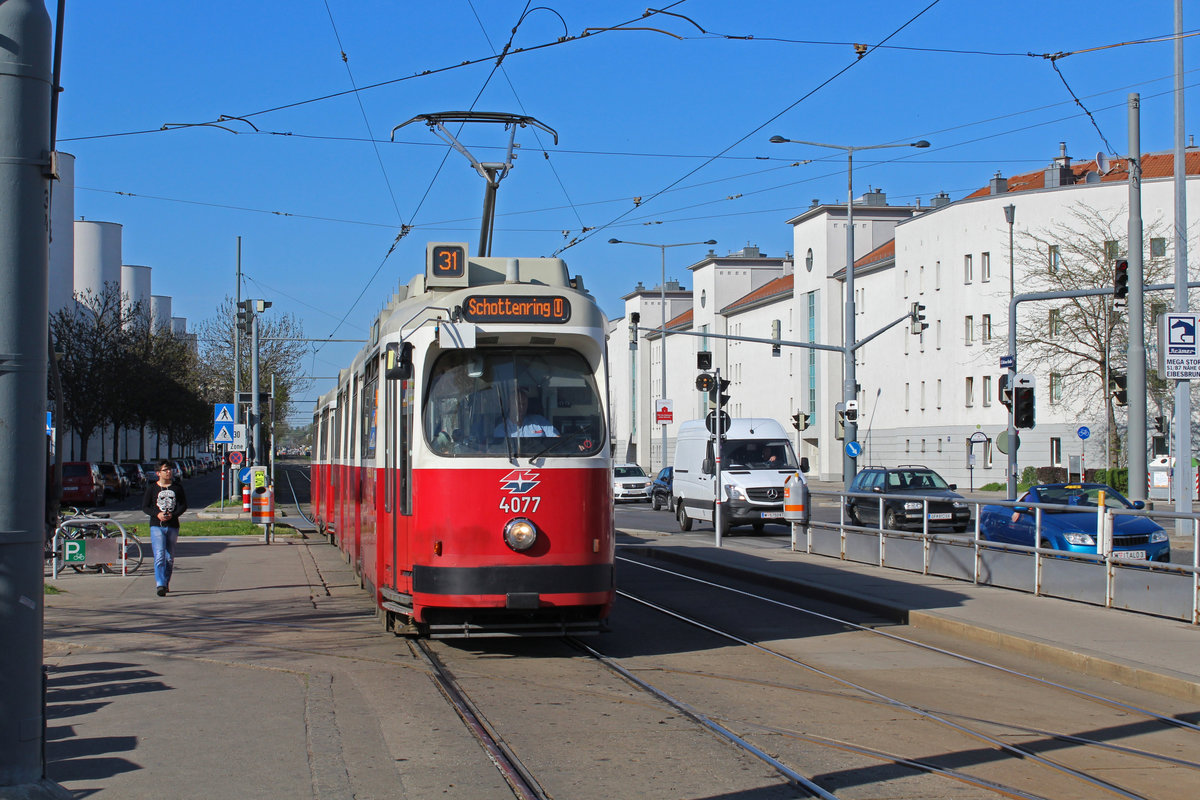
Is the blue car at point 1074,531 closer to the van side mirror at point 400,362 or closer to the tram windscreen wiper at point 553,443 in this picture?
the tram windscreen wiper at point 553,443

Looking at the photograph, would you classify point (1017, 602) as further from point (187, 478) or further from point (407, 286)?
point (187, 478)

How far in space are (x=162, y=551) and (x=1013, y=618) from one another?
393 inches

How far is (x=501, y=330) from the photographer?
10281 mm

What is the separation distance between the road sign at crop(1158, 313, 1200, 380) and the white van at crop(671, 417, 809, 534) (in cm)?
1009

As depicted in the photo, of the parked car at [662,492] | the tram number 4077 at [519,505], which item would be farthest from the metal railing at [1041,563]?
the parked car at [662,492]

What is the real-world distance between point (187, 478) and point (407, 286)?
76020mm

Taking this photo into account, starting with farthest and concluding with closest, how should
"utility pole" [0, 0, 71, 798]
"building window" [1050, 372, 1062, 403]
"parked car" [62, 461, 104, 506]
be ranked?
1. "building window" [1050, 372, 1062, 403]
2. "parked car" [62, 461, 104, 506]
3. "utility pole" [0, 0, 71, 798]

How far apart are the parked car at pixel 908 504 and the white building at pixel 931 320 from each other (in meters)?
20.8

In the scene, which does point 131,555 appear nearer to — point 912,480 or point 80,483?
point 912,480

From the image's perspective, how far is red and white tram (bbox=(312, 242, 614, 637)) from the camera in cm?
1005

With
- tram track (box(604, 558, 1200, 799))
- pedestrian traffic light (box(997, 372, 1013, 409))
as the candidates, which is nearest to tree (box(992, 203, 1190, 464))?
pedestrian traffic light (box(997, 372, 1013, 409))

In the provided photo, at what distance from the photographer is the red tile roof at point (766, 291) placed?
3174 inches

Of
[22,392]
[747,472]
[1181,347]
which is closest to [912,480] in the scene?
[747,472]

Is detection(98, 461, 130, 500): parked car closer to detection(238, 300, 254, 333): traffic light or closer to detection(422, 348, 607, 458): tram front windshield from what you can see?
detection(238, 300, 254, 333): traffic light
